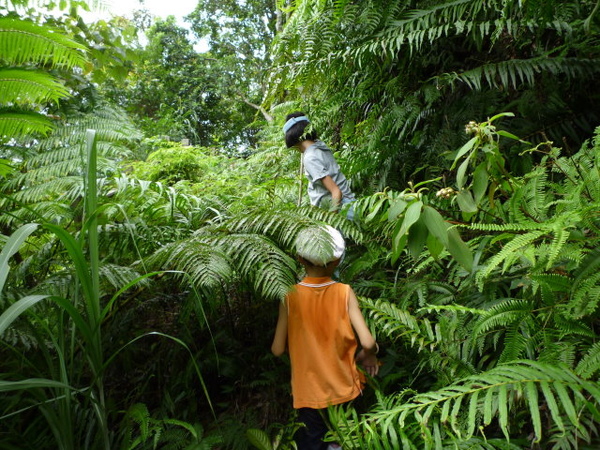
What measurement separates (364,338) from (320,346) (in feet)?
0.58

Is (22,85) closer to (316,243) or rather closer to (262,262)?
(262,262)

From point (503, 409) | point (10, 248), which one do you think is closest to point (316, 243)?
point (503, 409)

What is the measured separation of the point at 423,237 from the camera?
127 centimetres

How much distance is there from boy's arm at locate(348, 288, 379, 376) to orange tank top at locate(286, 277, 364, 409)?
0.08 ft

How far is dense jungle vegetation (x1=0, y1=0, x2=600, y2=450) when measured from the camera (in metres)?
1.27

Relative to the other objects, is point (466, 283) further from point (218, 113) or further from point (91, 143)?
point (218, 113)

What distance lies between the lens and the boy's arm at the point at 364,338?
63.7 inches

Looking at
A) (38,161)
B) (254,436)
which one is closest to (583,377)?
(254,436)

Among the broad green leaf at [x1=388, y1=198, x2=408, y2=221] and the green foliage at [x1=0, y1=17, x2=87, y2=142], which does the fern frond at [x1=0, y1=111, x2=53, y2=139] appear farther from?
the broad green leaf at [x1=388, y1=198, x2=408, y2=221]

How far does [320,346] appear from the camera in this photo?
168 centimetres

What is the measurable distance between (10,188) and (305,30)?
6.31ft

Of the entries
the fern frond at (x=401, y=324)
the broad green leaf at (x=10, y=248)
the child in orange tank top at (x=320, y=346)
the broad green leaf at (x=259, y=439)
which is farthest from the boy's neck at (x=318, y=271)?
the broad green leaf at (x=10, y=248)

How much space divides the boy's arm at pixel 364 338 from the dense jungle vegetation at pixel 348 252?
3.3 inches

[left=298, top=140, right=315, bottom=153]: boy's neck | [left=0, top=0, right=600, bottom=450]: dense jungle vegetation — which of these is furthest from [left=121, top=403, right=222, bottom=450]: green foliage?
[left=298, top=140, right=315, bottom=153]: boy's neck
